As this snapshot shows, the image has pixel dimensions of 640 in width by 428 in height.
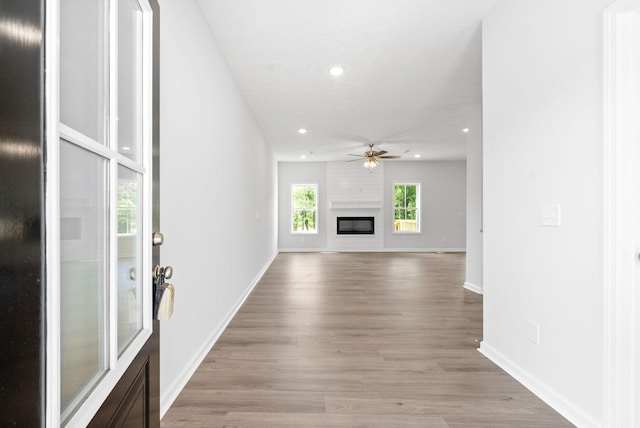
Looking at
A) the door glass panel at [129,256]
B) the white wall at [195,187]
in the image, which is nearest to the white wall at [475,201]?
the white wall at [195,187]

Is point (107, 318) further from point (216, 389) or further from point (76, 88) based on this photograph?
point (216, 389)

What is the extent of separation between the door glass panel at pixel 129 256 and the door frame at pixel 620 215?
6.64ft

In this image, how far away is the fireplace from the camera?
8.98m

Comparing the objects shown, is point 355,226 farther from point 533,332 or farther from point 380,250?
point 533,332

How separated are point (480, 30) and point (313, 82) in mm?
1687

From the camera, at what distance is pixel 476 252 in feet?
14.3

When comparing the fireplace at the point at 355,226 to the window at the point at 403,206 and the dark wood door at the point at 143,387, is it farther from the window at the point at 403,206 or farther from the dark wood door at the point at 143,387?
the dark wood door at the point at 143,387

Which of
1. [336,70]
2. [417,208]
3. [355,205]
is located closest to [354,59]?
[336,70]

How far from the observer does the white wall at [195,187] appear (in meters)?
1.77

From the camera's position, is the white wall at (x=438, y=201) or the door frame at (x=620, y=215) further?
the white wall at (x=438, y=201)

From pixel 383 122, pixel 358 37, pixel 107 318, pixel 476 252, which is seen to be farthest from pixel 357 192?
pixel 107 318

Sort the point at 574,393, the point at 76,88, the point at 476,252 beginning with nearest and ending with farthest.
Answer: the point at 76,88 < the point at 574,393 < the point at 476,252

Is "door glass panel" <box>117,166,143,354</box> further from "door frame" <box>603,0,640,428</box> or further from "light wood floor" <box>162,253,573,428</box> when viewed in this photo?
"door frame" <box>603,0,640,428</box>

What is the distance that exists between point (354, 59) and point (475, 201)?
2717 mm
